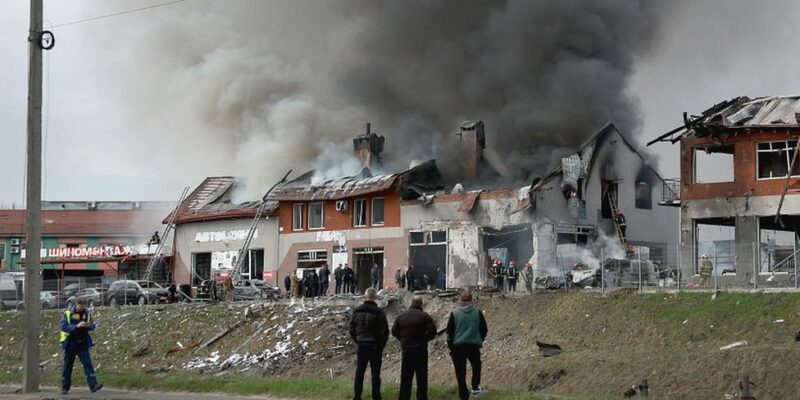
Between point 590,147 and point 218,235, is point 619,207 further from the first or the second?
point 218,235

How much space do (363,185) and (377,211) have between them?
1480 mm

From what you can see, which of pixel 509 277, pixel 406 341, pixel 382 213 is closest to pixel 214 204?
pixel 382 213

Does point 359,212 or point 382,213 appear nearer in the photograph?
point 382,213

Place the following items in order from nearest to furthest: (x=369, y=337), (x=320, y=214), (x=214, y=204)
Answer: (x=369, y=337) → (x=320, y=214) → (x=214, y=204)

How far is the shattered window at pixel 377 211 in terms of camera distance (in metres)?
52.5

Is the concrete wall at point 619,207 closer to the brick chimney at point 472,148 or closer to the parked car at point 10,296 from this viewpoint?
the brick chimney at point 472,148

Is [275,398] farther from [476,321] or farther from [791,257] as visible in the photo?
[791,257]

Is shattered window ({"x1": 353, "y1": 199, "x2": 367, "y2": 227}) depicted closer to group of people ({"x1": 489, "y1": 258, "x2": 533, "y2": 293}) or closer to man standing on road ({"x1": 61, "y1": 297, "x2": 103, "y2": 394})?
group of people ({"x1": 489, "y1": 258, "x2": 533, "y2": 293})

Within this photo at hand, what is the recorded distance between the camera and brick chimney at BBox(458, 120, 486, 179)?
53.8 m

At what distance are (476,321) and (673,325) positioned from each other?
1275 centimetres

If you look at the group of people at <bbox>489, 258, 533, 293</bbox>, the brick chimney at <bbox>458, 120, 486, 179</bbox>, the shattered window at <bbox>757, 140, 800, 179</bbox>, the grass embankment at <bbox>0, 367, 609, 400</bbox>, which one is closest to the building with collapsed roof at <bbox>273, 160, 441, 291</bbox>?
the brick chimney at <bbox>458, 120, 486, 179</bbox>

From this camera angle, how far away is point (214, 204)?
203ft

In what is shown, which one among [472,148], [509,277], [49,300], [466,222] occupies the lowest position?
[49,300]

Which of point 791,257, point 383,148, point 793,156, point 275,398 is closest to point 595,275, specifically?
point 791,257
